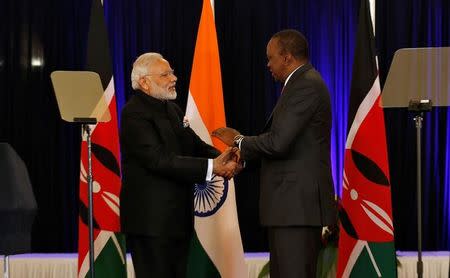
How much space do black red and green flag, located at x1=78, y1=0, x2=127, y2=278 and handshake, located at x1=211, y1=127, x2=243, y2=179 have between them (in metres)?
1.25

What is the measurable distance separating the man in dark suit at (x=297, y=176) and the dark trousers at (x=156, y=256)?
20.2 inches

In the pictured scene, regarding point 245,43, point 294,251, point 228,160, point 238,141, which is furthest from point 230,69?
point 294,251

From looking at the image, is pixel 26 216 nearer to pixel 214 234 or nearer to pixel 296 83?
pixel 296 83

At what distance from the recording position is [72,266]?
18.2 feet

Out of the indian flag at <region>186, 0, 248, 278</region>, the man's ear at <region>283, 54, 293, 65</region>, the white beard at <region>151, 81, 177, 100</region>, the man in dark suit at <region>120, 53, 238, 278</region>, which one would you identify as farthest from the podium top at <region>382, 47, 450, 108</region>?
the indian flag at <region>186, 0, 248, 278</region>

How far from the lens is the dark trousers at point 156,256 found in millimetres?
3699

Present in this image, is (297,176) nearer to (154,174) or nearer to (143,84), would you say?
(154,174)

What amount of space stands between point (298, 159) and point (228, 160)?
0.59 meters

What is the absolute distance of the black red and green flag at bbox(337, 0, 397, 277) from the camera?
496 cm

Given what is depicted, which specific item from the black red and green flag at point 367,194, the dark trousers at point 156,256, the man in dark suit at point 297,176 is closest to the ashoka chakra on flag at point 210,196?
the black red and green flag at point 367,194

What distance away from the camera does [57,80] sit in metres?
4.27

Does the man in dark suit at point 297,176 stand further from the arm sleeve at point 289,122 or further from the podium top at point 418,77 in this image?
the podium top at point 418,77

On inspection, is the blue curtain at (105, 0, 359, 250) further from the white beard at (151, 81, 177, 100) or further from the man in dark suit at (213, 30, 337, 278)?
the man in dark suit at (213, 30, 337, 278)

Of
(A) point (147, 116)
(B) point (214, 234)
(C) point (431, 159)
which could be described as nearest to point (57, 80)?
(A) point (147, 116)
